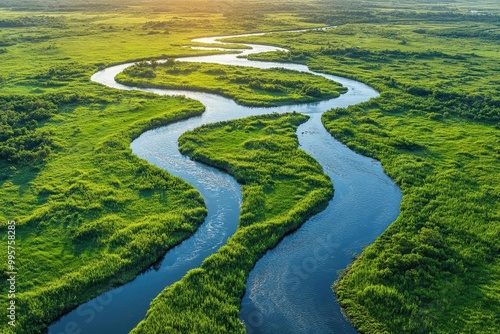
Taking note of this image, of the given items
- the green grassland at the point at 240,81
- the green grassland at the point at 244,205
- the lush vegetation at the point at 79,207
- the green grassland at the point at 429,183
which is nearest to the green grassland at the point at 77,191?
the lush vegetation at the point at 79,207

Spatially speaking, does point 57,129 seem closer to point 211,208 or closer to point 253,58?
point 211,208

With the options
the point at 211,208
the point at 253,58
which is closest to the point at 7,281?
the point at 211,208

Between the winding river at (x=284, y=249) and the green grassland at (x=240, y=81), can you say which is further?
the green grassland at (x=240, y=81)

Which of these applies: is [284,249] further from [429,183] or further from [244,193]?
[429,183]

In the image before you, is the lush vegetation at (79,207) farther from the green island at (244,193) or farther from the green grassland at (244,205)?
the green grassland at (244,205)

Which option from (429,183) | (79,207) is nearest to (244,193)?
(79,207)
